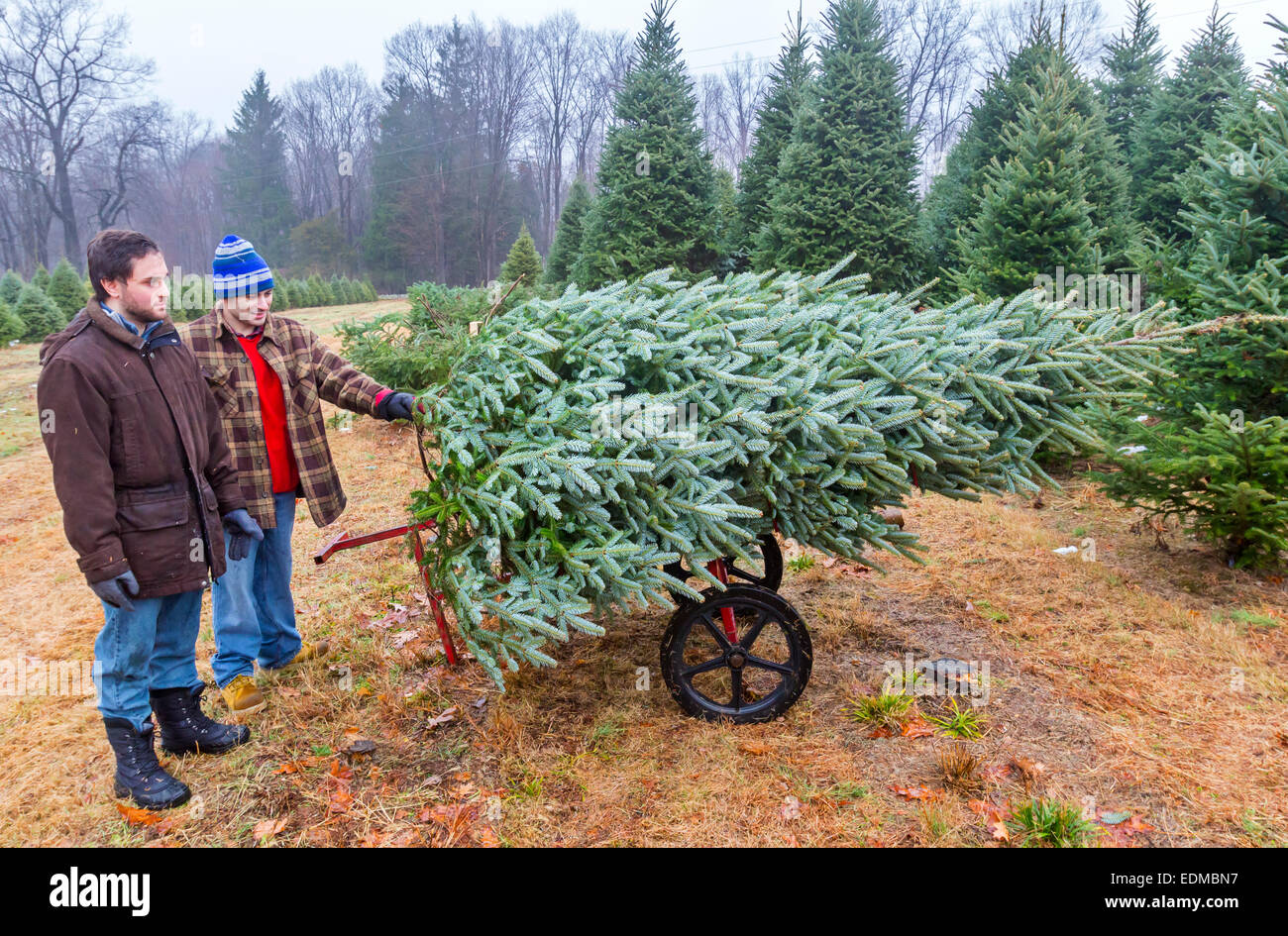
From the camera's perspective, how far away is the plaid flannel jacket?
11.8 ft

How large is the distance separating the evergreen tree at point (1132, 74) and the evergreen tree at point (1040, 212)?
10547 millimetres

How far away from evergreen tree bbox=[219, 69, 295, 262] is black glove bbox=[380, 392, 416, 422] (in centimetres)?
3775

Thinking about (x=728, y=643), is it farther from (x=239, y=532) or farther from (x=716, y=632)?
(x=239, y=532)

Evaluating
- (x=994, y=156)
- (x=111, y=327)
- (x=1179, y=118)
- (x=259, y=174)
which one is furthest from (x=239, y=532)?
(x=259, y=174)

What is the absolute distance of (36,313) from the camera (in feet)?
59.8

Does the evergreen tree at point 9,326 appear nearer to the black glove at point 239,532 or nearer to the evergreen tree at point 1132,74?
the black glove at point 239,532

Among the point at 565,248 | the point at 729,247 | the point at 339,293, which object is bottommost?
the point at 729,247

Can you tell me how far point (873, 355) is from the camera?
3367mm

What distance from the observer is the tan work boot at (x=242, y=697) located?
366 centimetres

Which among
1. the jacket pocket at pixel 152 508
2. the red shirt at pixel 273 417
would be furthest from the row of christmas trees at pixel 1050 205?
the jacket pocket at pixel 152 508

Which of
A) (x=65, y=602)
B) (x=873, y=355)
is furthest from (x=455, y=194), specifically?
(x=873, y=355)

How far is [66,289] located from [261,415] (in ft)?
70.8

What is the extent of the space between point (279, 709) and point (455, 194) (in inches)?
1328

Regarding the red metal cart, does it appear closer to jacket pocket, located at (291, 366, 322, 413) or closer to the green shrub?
jacket pocket, located at (291, 366, 322, 413)
